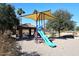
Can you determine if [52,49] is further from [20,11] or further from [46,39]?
[20,11]

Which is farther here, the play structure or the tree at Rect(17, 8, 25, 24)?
the play structure

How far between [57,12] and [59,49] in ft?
4.43

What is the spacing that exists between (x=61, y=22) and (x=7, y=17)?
2.01m

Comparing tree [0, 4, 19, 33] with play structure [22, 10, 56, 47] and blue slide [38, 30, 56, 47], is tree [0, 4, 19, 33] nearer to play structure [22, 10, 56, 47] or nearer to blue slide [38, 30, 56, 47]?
play structure [22, 10, 56, 47]

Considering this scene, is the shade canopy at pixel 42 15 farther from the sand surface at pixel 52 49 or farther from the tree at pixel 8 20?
the sand surface at pixel 52 49

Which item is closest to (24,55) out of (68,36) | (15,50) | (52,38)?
(15,50)

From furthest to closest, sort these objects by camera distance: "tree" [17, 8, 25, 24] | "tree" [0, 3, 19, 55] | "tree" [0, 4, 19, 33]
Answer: "tree" [0, 4, 19, 33], "tree" [17, 8, 25, 24], "tree" [0, 3, 19, 55]

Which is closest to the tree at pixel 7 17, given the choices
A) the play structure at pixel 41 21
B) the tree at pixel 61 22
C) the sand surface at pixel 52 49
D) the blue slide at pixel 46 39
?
the play structure at pixel 41 21

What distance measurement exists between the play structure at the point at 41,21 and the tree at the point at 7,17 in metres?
0.46

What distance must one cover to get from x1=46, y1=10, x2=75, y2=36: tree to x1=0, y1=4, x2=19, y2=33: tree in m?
1.28

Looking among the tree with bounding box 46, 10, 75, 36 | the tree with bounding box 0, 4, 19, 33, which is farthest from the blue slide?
the tree with bounding box 0, 4, 19, 33

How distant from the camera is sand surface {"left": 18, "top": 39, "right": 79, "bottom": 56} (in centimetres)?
788

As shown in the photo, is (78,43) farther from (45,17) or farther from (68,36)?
(45,17)

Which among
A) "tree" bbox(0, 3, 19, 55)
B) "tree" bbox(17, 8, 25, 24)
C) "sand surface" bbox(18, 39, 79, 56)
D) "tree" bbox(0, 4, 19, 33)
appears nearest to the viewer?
"tree" bbox(0, 3, 19, 55)
